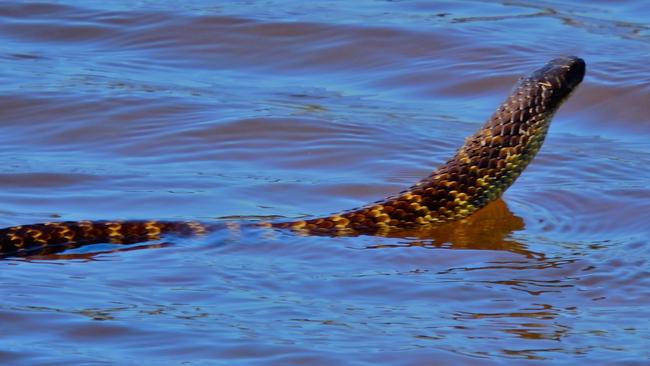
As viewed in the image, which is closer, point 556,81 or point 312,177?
point 556,81

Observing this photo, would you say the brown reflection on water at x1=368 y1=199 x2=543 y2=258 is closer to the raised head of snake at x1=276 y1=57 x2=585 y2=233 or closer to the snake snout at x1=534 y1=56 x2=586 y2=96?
the raised head of snake at x1=276 y1=57 x2=585 y2=233

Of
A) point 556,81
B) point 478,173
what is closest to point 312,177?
point 478,173

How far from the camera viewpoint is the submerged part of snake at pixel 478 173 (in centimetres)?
661

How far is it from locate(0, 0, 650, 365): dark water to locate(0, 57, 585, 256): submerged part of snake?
0.13m

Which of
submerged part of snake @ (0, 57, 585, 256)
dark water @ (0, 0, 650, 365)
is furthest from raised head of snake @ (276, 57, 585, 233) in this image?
dark water @ (0, 0, 650, 365)

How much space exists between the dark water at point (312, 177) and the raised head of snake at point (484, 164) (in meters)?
0.15

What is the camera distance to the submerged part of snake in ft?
21.7

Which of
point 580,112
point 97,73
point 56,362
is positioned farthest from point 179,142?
point 56,362

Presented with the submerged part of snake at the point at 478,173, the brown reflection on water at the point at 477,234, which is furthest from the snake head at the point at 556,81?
the brown reflection on water at the point at 477,234

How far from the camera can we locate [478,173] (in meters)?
6.70

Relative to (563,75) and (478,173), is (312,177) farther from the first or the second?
(563,75)

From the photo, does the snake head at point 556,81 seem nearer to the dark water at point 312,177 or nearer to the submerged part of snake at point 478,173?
the submerged part of snake at point 478,173

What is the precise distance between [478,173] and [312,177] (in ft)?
4.05

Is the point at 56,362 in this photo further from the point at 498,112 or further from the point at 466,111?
the point at 466,111
